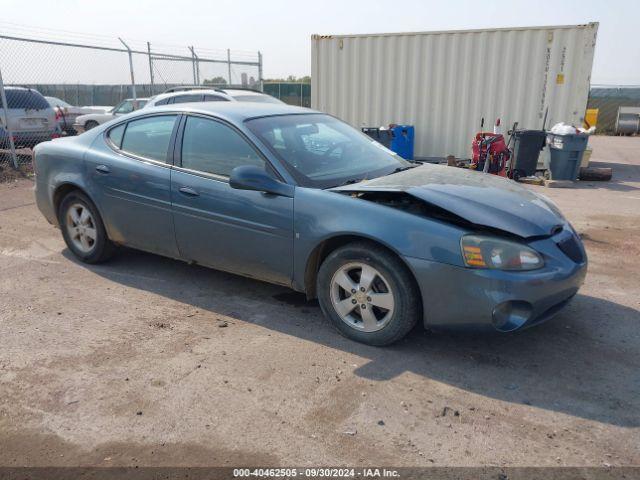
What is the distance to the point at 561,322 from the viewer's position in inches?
161

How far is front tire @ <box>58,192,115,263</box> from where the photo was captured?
5133mm

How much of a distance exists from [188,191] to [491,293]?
2.45m

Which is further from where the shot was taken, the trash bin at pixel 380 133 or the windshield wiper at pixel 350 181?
the trash bin at pixel 380 133

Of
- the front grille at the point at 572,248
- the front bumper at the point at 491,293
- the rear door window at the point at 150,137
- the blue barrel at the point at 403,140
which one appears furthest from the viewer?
the blue barrel at the point at 403,140

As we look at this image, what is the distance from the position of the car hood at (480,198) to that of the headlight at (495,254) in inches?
4.1

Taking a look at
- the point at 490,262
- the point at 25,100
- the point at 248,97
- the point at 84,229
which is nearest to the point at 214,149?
the point at 84,229

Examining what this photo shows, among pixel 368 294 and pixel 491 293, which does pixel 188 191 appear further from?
pixel 491 293

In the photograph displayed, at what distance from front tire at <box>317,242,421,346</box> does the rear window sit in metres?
10.2

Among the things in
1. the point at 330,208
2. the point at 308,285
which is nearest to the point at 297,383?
the point at 308,285

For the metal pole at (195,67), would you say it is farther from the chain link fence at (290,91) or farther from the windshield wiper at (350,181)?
the windshield wiper at (350,181)

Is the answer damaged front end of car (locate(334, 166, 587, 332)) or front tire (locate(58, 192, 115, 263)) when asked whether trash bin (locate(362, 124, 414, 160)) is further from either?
damaged front end of car (locate(334, 166, 587, 332))

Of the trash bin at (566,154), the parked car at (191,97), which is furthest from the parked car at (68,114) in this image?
the trash bin at (566,154)

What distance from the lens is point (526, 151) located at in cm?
1064

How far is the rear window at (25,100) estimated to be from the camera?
1123 centimetres
